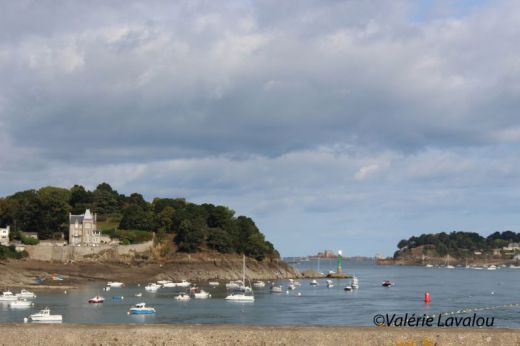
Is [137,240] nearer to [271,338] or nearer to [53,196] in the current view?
[53,196]

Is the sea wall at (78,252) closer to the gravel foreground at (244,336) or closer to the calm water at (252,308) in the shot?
the calm water at (252,308)

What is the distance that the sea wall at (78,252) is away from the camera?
434 ft

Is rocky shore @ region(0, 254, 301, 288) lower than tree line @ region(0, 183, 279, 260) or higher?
lower

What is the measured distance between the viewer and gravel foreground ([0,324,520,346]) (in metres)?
12.1

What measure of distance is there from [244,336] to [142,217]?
155 meters

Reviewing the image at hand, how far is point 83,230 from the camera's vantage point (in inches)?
5842

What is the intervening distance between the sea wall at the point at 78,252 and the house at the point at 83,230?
5.68m

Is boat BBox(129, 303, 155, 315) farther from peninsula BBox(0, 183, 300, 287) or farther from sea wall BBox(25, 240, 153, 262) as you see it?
sea wall BBox(25, 240, 153, 262)

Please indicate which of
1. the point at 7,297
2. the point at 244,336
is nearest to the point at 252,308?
the point at 7,297

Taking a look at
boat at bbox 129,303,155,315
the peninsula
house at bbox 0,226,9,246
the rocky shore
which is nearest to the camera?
boat at bbox 129,303,155,315

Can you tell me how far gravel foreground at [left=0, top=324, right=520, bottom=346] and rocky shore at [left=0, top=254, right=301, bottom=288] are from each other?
102219 mm

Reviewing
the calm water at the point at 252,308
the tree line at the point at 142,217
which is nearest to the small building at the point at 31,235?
the tree line at the point at 142,217

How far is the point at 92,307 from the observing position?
81438mm

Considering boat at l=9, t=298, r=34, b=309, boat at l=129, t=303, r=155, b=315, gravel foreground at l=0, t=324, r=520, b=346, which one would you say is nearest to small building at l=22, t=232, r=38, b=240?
boat at l=9, t=298, r=34, b=309
